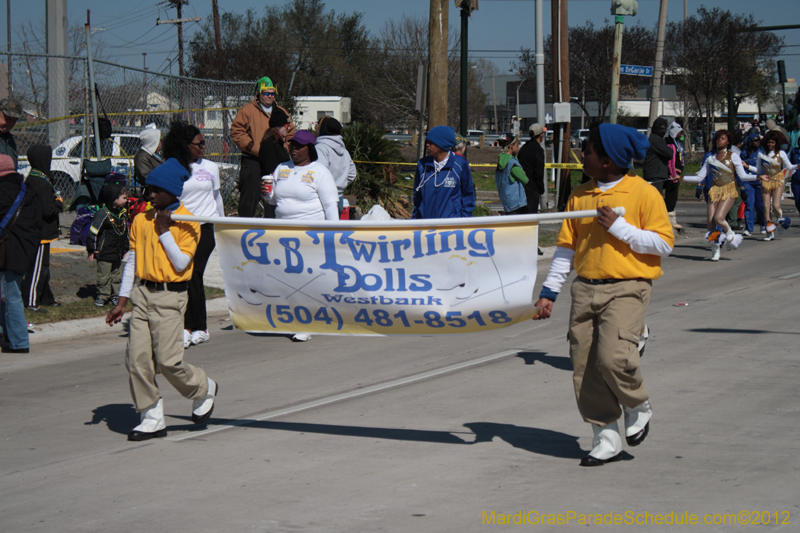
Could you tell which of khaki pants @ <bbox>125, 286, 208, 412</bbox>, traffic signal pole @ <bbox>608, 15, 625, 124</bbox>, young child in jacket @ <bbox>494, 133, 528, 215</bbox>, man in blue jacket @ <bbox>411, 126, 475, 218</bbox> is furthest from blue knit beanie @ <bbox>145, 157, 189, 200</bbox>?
traffic signal pole @ <bbox>608, 15, 625, 124</bbox>

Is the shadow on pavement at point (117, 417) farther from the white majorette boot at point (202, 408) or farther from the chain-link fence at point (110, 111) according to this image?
the chain-link fence at point (110, 111)

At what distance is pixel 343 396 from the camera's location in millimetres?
6086

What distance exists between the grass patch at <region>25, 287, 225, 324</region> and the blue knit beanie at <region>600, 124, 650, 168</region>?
6773mm

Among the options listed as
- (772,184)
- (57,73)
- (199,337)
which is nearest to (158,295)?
(199,337)

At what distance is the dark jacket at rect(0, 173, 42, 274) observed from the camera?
24.3 ft

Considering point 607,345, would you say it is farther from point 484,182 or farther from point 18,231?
point 484,182

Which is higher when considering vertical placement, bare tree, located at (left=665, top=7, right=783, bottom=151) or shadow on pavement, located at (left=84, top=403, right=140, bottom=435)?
bare tree, located at (left=665, top=7, right=783, bottom=151)

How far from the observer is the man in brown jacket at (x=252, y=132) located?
9.70 metres

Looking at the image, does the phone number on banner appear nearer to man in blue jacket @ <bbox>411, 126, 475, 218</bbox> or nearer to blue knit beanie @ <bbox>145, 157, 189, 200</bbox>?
blue knit beanie @ <bbox>145, 157, 189, 200</bbox>

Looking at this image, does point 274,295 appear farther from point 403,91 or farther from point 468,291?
point 403,91

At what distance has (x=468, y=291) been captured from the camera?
4.74 meters

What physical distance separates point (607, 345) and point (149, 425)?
2861 mm

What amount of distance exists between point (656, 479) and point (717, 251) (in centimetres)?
960

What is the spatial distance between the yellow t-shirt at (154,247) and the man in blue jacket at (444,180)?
9.71 feet
